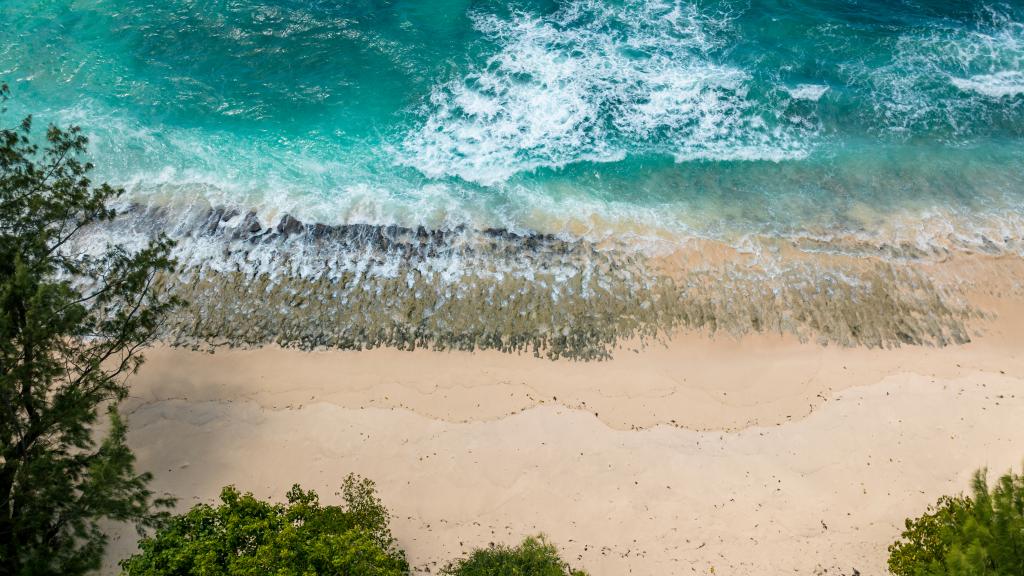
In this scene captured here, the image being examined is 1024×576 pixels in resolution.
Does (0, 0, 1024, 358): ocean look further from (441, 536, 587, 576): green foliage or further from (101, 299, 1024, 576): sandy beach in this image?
(441, 536, 587, 576): green foliage

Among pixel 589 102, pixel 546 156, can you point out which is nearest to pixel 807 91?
pixel 589 102

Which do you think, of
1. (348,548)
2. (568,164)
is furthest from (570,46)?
(348,548)

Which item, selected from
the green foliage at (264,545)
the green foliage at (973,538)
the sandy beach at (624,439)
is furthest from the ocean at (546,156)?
the green foliage at (973,538)

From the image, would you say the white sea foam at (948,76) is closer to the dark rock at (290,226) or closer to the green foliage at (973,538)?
the green foliage at (973,538)

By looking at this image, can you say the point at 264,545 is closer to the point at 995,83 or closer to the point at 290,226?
the point at 290,226

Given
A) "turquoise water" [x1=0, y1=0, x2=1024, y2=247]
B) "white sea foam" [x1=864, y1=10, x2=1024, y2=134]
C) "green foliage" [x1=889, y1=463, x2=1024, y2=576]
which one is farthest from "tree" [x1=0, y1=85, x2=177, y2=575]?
"white sea foam" [x1=864, y1=10, x2=1024, y2=134]

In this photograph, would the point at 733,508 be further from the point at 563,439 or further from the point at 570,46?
the point at 570,46
